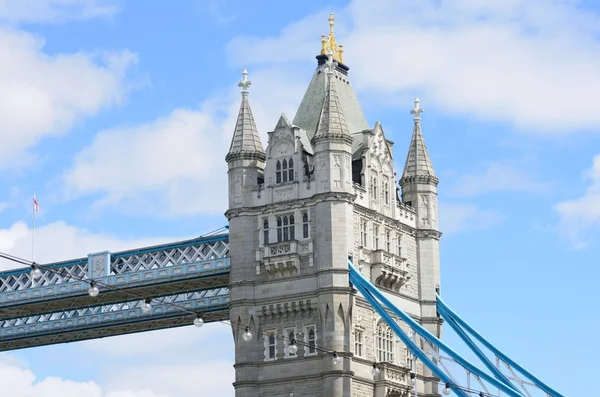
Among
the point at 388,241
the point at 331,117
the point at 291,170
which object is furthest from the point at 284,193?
the point at 388,241

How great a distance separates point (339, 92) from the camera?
101125 mm

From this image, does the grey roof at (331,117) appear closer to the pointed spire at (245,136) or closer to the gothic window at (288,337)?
the pointed spire at (245,136)

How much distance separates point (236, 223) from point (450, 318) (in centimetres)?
1709

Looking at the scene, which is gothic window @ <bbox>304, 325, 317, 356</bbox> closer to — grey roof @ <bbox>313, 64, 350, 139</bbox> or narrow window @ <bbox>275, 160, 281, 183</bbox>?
narrow window @ <bbox>275, 160, 281, 183</bbox>

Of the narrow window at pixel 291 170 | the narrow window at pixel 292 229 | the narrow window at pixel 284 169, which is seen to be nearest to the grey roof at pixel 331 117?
the narrow window at pixel 291 170

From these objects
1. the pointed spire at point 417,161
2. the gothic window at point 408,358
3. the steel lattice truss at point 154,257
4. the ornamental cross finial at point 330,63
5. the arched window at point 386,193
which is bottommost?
the gothic window at point 408,358

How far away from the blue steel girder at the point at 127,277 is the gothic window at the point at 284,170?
5.80m

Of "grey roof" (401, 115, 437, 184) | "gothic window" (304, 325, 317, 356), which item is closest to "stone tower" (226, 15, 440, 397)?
"gothic window" (304, 325, 317, 356)

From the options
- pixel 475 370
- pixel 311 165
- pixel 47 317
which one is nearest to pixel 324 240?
pixel 311 165

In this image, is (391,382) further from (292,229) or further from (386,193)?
(386,193)

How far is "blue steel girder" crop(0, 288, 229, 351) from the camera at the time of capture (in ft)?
343

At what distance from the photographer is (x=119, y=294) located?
102125mm

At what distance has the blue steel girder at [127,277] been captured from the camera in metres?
98.3

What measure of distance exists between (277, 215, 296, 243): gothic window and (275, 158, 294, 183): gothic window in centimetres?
253
